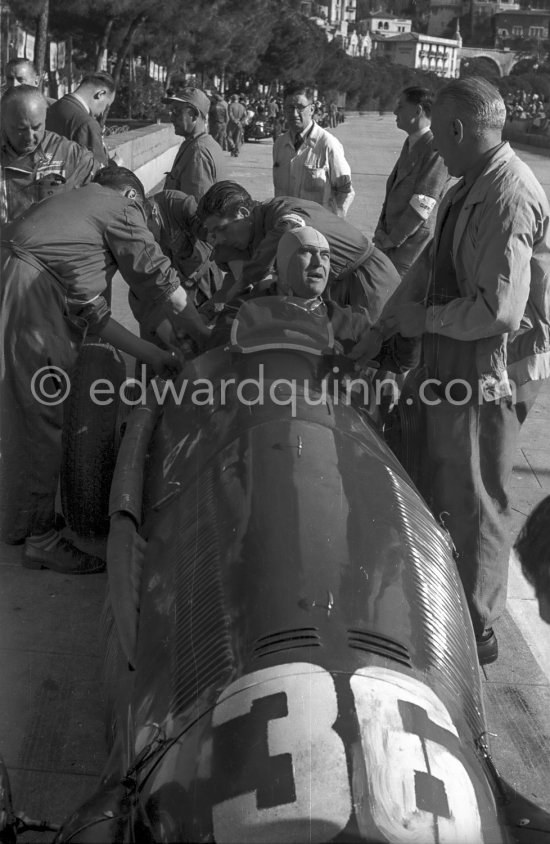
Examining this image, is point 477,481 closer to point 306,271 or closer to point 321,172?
point 306,271

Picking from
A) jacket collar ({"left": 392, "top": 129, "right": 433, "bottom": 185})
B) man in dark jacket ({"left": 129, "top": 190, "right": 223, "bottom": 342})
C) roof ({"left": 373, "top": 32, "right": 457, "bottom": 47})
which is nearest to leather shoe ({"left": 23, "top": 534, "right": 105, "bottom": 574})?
man in dark jacket ({"left": 129, "top": 190, "right": 223, "bottom": 342})

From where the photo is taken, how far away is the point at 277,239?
5066 millimetres

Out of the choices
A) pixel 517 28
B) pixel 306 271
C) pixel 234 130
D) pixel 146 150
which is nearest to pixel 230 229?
pixel 306 271

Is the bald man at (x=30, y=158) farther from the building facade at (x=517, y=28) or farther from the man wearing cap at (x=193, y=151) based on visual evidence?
the building facade at (x=517, y=28)

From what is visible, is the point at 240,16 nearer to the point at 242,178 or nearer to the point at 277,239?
the point at 242,178

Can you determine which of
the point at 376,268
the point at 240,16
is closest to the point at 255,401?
the point at 376,268

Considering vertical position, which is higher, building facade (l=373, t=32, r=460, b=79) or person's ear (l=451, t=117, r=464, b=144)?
building facade (l=373, t=32, r=460, b=79)

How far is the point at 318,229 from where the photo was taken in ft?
17.8

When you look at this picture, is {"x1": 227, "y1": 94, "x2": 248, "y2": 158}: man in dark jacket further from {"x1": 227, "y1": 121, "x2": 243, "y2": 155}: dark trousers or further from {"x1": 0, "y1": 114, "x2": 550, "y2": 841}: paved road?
{"x1": 0, "y1": 114, "x2": 550, "y2": 841}: paved road

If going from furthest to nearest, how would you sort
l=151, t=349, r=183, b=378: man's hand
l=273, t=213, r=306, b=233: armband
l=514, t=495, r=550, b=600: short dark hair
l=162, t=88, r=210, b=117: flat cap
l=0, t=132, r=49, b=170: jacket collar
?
1. l=162, t=88, r=210, b=117: flat cap
2. l=0, t=132, r=49, b=170: jacket collar
3. l=273, t=213, r=306, b=233: armband
4. l=151, t=349, r=183, b=378: man's hand
5. l=514, t=495, r=550, b=600: short dark hair

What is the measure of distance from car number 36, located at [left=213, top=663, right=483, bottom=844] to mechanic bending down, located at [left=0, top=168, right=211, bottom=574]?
2492mm

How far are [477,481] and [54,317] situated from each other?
2141mm

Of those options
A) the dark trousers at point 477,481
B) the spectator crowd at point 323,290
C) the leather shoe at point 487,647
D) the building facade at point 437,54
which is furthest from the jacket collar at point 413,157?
the leather shoe at point 487,647

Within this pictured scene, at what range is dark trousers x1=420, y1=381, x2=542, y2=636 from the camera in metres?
4.05
